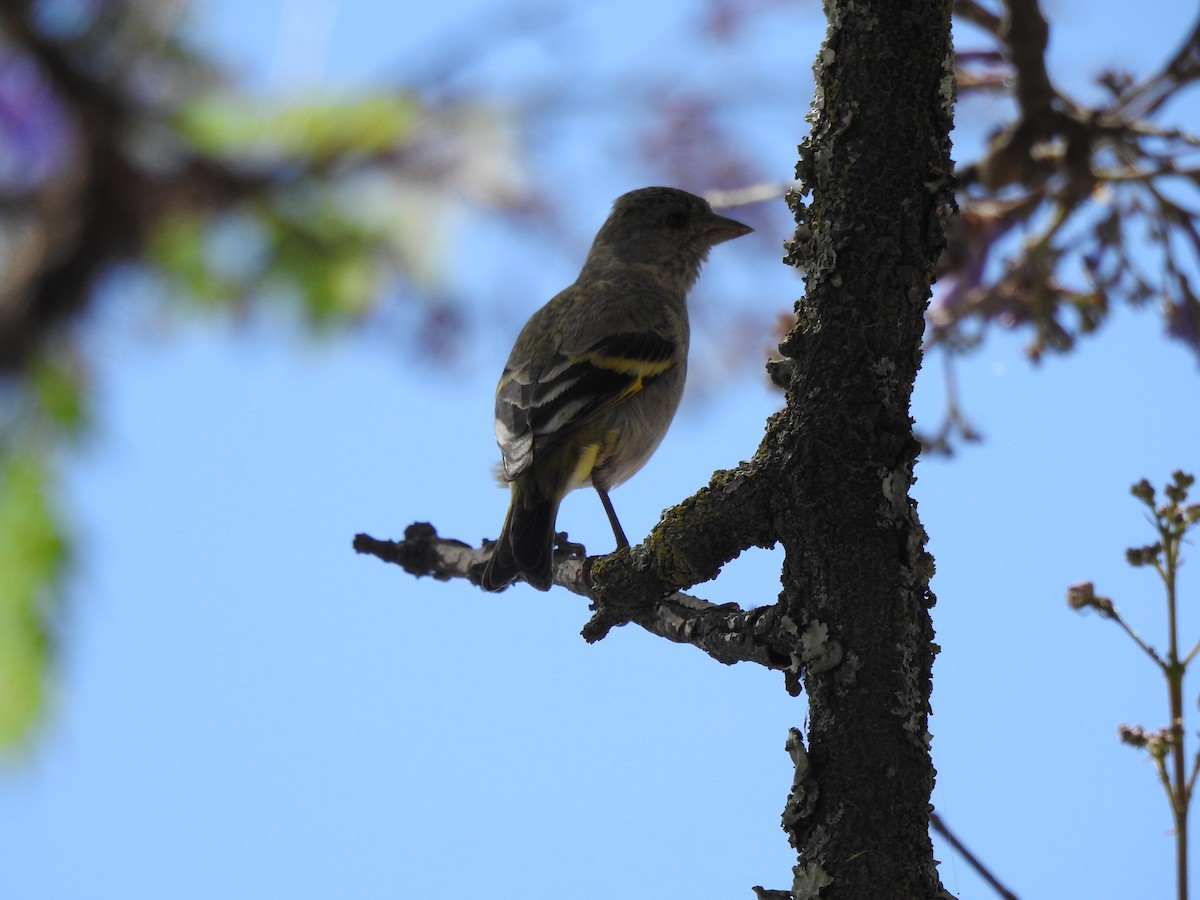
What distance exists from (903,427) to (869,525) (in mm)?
181

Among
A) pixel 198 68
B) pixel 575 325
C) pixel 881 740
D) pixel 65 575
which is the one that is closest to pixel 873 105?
pixel 881 740

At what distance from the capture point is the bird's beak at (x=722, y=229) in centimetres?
521

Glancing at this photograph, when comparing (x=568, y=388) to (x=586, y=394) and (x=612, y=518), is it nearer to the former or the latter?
(x=586, y=394)

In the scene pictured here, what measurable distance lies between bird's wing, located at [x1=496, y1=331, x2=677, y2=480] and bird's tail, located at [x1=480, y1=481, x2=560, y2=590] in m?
0.13

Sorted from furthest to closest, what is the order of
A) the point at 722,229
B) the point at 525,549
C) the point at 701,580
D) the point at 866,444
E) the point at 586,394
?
the point at 722,229
the point at 586,394
the point at 525,549
the point at 701,580
the point at 866,444

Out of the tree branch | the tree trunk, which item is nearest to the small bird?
the tree branch

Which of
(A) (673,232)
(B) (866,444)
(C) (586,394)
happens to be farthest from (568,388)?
(B) (866,444)

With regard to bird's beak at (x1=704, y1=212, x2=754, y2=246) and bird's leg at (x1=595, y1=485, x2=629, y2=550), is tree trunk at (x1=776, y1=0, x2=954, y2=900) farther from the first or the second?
bird's beak at (x1=704, y1=212, x2=754, y2=246)

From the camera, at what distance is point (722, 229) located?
5238 millimetres

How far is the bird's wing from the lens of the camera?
156 inches

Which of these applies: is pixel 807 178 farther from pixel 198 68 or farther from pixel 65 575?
pixel 65 575

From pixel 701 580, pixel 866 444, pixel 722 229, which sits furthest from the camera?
pixel 722 229

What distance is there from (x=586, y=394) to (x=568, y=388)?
0.21 feet

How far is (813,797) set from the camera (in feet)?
7.11
